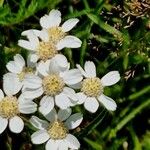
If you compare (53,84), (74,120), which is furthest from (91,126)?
(53,84)

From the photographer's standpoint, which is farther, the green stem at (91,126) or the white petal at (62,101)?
the green stem at (91,126)

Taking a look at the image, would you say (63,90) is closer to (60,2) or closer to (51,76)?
(51,76)

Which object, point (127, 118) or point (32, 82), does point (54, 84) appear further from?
point (127, 118)

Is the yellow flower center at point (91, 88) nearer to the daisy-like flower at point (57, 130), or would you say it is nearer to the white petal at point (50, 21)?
the daisy-like flower at point (57, 130)

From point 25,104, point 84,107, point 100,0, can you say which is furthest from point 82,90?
point 100,0

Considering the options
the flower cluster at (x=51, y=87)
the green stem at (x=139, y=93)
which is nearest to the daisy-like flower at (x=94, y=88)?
the flower cluster at (x=51, y=87)

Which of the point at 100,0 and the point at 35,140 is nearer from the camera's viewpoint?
the point at 35,140
